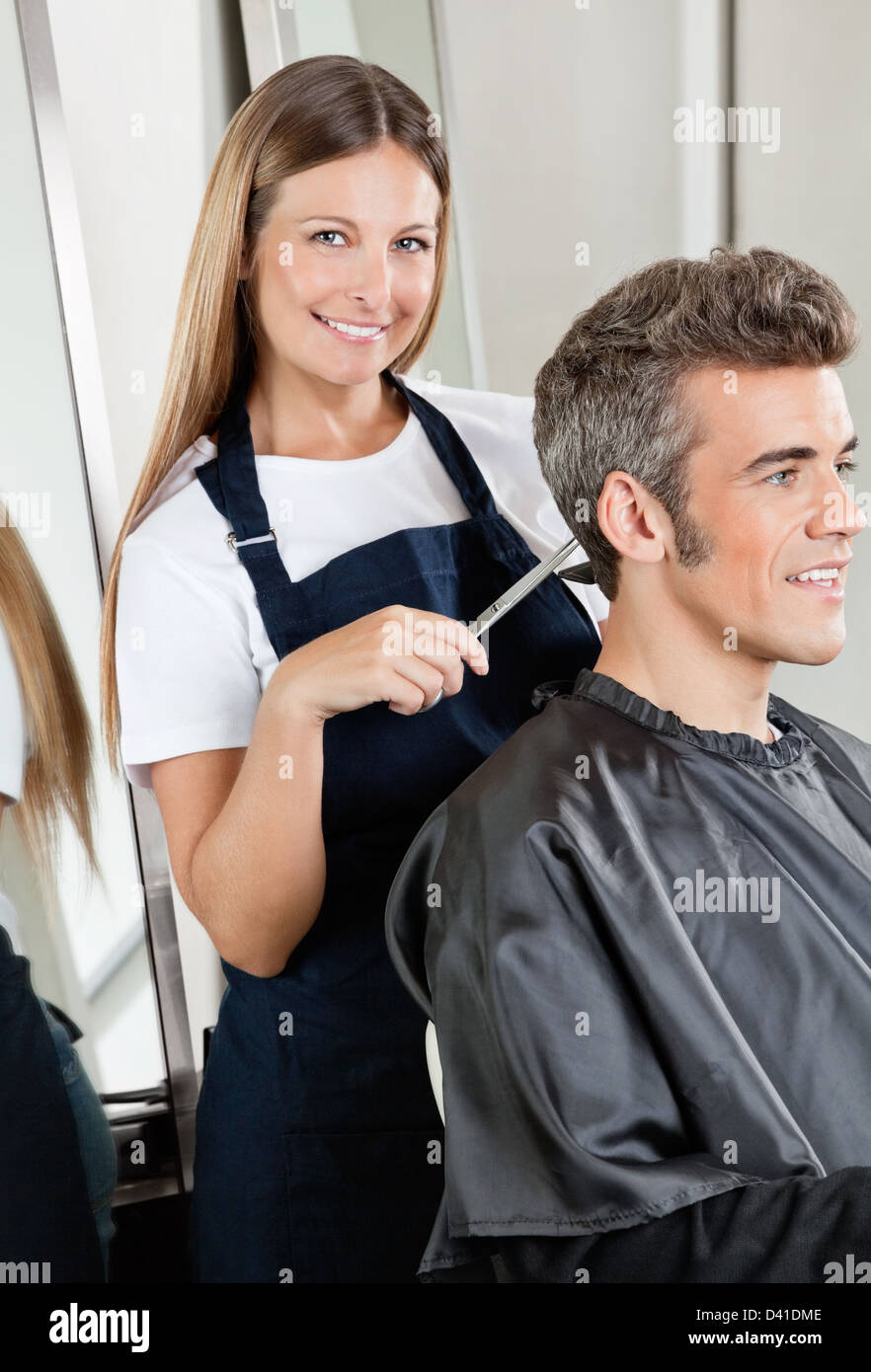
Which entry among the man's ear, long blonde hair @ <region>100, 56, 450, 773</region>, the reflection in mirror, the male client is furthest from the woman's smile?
the reflection in mirror

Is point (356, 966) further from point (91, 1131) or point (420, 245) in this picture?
point (420, 245)

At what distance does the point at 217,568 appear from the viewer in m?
1.59

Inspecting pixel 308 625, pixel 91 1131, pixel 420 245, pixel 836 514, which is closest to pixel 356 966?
pixel 308 625

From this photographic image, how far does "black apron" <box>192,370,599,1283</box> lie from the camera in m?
1.60

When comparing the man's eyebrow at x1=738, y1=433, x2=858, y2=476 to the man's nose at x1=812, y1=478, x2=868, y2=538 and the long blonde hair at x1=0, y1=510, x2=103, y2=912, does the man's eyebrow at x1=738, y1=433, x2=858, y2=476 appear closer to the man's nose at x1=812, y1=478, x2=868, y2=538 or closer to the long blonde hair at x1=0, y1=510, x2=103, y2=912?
the man's nose at x1=812, y1=478, x2=868, y2=538

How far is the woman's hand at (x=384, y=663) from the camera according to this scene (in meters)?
1.32

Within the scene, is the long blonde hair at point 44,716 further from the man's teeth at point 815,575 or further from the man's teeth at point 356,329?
the man's teeth at point 815,575

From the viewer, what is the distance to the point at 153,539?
5.18 feet

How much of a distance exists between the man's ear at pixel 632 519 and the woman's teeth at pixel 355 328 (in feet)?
1.20

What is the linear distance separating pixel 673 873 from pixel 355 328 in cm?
79
